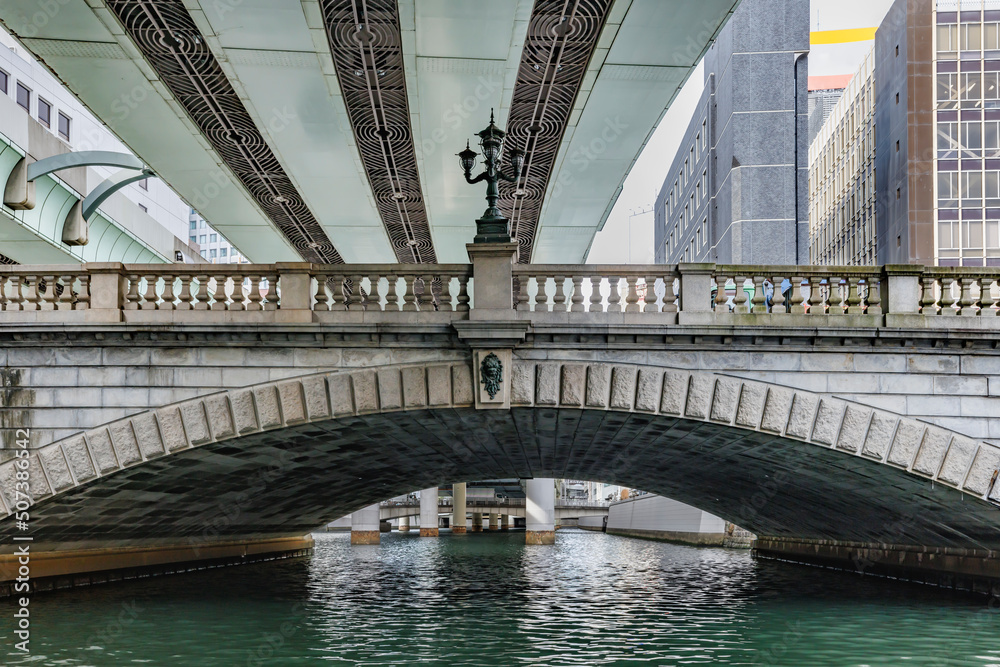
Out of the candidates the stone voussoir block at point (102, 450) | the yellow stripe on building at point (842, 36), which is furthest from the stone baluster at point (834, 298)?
the yellow stripe on building at point (842, 36)

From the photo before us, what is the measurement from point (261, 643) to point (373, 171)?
13069 millimetres

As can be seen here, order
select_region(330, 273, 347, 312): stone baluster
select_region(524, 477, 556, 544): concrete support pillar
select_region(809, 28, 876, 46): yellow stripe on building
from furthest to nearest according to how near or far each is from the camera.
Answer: select_region(809, 28, 876, 46): yellow stripe on building < select_region(524, 477, 556, 544): concrete support pillar < select_region(330, 273, 347, 312): stone baluster

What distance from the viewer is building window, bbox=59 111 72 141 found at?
3662cm

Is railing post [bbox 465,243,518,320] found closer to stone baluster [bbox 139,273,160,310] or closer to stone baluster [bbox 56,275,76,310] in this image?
stone baluster [bbox 139,273,160,310]

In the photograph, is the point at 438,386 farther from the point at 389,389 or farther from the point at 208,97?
the point at 208,97

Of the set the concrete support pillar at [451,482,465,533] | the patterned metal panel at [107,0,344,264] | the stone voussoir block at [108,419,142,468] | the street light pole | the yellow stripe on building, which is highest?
the yellow stripe on building

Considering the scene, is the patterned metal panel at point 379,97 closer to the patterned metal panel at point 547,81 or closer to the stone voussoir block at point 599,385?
the patterned metal panel at point 547,81

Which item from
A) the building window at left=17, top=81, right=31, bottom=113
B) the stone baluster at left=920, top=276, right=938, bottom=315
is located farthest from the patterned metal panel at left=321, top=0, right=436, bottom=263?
the building window at left=17, top=81, right=31, bottom=113

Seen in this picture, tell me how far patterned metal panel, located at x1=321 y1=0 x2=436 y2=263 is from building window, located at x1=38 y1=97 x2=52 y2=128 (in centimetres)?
1316

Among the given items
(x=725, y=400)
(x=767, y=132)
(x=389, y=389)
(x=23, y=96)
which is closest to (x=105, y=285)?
(x=389, y=389)

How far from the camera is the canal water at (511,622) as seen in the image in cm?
1538

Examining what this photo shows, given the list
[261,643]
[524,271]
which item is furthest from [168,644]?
[524,271]

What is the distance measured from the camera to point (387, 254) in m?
35.8

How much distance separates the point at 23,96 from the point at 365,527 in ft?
117
